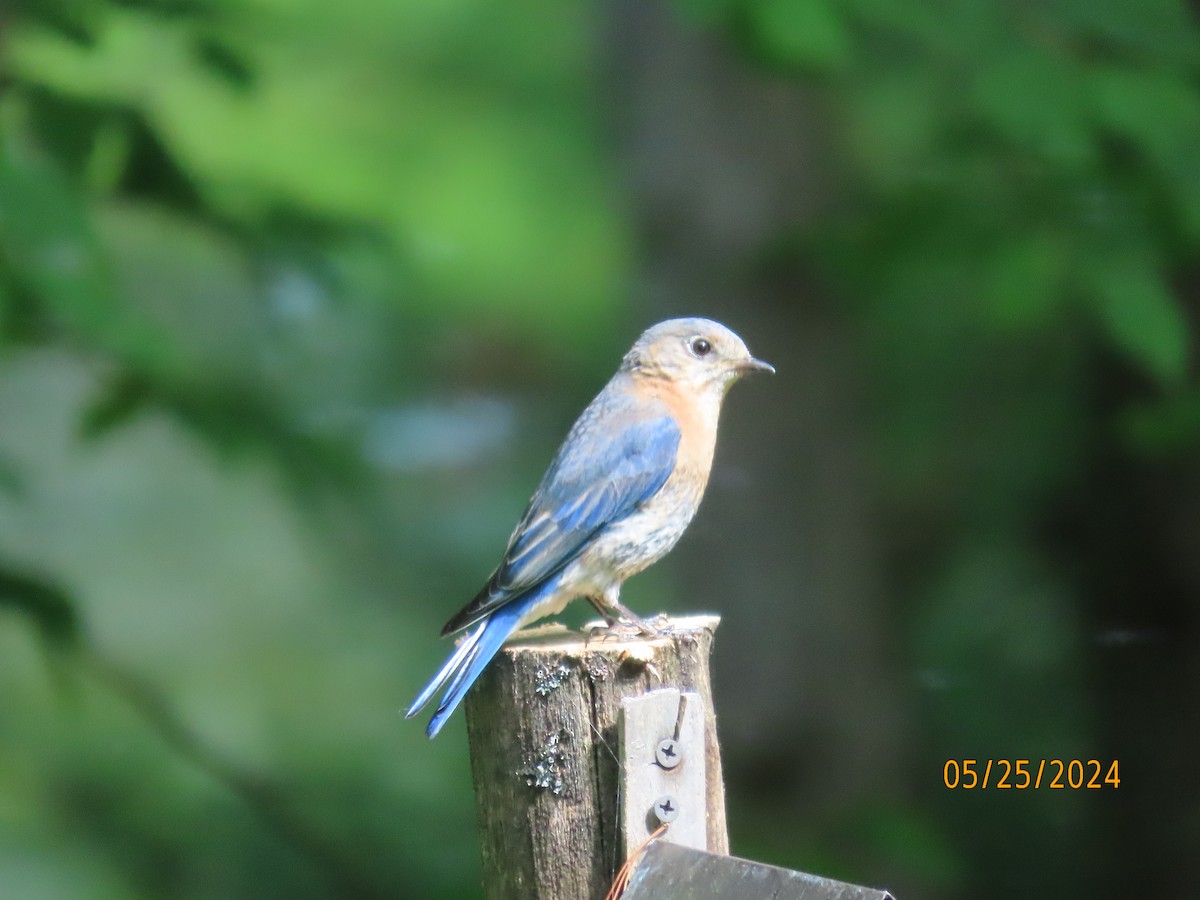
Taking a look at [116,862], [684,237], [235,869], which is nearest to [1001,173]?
[684,237]

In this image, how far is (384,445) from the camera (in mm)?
6070

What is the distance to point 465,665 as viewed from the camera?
2939mm

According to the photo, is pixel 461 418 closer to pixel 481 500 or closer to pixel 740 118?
pixel 481 500

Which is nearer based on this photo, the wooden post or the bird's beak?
the wooden post

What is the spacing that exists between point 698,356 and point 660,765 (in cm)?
191

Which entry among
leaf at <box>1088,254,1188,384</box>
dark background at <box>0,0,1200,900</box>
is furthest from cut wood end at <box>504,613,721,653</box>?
leaf at <box>1088,254,1188,384</box>

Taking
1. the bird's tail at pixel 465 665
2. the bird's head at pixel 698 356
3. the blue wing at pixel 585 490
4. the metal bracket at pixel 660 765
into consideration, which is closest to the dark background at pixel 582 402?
the bird's head at pixel 698 356

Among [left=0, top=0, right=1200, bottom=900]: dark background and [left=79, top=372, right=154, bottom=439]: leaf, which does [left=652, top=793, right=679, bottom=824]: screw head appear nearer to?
[left=0, top=0, right=1200, bottom=900]: dark background

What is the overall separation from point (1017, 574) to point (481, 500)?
3.11 m

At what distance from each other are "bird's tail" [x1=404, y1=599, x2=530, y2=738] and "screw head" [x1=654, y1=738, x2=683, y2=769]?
1.46 feet

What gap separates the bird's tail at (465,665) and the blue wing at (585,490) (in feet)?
0.28

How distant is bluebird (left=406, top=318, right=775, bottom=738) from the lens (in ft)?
11.1

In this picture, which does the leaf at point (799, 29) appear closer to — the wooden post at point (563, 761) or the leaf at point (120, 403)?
the wooden post at point (563, 761)

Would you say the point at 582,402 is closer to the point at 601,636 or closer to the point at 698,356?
the point at 698,356
